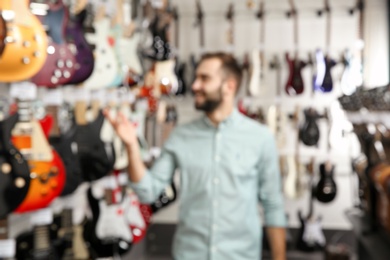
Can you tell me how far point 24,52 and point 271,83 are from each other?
431cm

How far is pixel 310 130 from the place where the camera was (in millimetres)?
5859

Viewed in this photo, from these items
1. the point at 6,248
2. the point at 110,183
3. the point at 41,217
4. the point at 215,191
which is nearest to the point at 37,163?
the point at 41,217

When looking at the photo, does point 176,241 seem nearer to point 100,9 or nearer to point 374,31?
point 100,9

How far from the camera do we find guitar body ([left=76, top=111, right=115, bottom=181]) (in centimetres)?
334

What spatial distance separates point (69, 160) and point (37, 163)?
1.32ft

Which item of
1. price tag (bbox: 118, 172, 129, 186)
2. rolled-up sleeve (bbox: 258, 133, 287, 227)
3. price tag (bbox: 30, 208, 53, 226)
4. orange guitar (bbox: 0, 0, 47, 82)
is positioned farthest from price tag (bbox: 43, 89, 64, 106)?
price tag (bbox: 118, 172, 129, 186)

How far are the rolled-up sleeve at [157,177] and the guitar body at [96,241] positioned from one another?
0.81 m

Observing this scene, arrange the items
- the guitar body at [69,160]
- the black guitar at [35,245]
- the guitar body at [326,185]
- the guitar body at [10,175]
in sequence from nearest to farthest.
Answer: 1. the guitar body at [10,175]
2. the black guitar at [35,245]
3. the guitar body at [69,160]
4. the guitar body at [326,185]

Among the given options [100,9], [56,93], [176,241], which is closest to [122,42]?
[100,9]

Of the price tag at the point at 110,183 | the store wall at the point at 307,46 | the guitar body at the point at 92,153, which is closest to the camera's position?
the guitar body at the point at 92,153

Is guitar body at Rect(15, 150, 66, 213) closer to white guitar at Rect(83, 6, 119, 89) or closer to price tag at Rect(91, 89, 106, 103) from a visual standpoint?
white guitar at Rect(83, 6, 119, 89)

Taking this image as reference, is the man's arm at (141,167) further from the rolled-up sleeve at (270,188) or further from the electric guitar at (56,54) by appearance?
the rolled-up sleeve at (270,188)

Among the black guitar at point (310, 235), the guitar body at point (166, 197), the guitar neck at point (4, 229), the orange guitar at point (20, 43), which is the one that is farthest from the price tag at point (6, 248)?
the black guitar at point (310, 235)

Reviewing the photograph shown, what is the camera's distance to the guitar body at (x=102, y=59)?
3.58m
